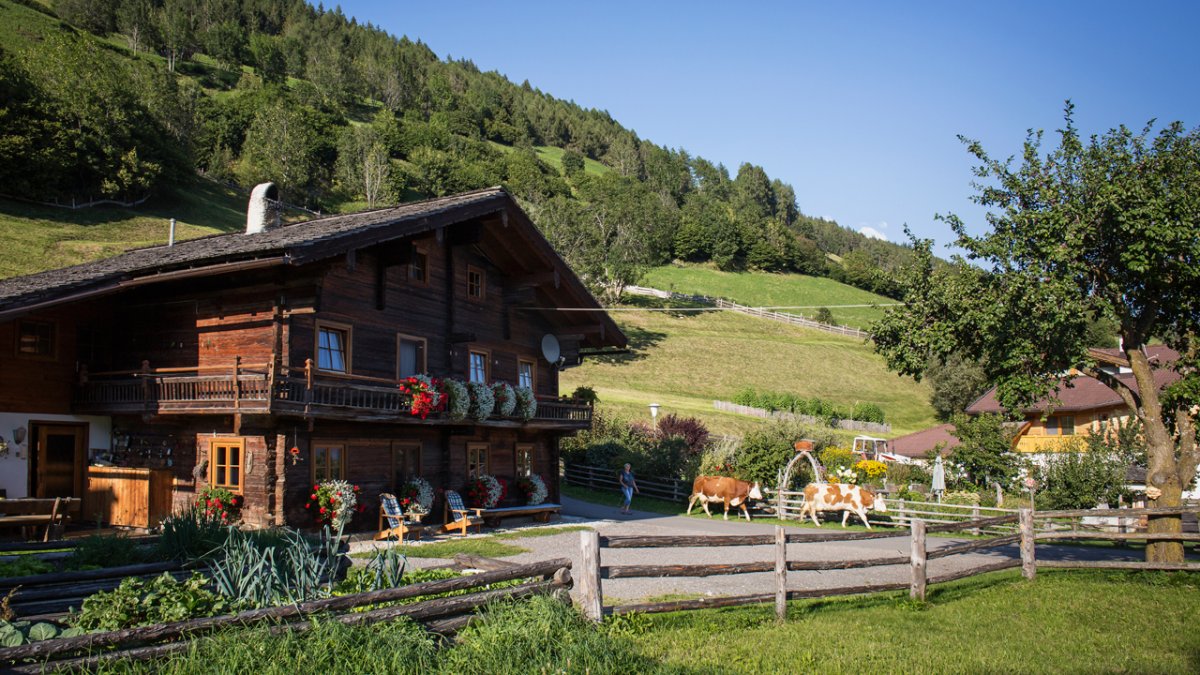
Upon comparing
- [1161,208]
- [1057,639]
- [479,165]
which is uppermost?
[479,165]

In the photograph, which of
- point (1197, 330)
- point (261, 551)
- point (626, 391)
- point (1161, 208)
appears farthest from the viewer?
point (626, 391)

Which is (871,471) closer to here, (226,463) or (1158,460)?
(1158,460)

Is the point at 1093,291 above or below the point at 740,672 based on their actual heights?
above

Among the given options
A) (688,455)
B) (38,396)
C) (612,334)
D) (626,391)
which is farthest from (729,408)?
(38,396)

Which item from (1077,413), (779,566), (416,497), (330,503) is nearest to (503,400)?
(416,497)

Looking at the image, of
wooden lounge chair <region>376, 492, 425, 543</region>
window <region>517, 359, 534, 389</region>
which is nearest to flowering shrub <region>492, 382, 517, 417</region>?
window <region>517, 359, 534, 389</region>

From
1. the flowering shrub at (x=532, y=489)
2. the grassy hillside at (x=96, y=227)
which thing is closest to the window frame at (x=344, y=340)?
the flowering shrub at (x=532, y=489)

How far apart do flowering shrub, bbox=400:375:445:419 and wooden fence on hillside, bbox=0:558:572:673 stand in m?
10.9

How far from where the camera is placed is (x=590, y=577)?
959cm

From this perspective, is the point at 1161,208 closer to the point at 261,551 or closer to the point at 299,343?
the point at 261,551

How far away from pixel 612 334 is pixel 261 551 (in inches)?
846

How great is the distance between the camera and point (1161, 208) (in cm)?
1605

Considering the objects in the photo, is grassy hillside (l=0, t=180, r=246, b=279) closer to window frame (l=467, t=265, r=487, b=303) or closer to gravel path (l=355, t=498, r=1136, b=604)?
window frame (l=467, t=265, r=487, b=303)

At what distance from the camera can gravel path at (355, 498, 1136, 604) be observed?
14820 millimetres
